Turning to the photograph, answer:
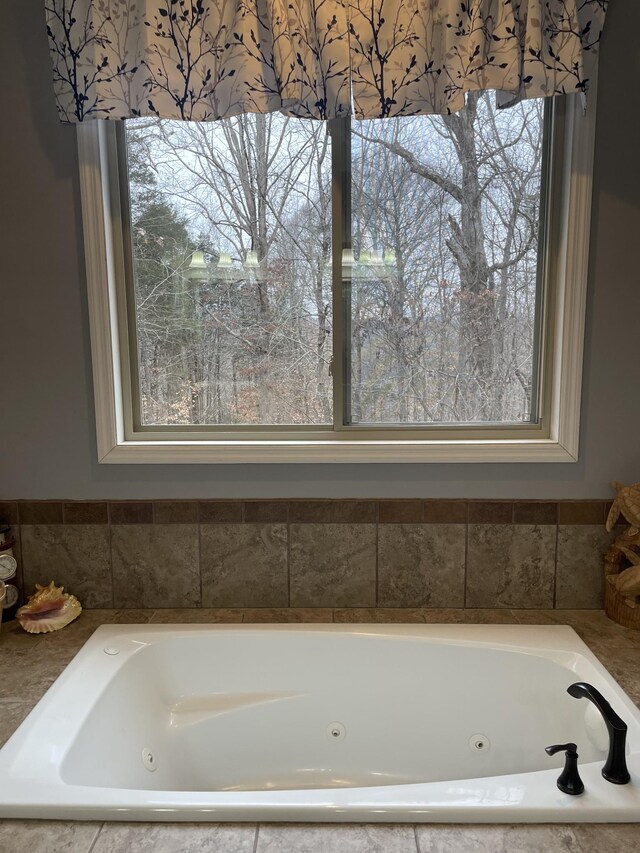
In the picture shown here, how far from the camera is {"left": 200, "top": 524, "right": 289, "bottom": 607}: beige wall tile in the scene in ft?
6.26

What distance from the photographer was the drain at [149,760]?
62.7 inches

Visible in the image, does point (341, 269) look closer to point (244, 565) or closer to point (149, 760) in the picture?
point (244, 565)

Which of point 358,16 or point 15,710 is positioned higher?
point 358,16

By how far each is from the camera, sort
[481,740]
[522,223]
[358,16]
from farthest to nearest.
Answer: [522,223] < [481,740] < [358,16]

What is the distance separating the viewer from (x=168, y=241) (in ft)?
6.23

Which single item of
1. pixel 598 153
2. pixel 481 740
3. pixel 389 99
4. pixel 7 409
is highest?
pixel 389 99

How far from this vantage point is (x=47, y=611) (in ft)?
5.98

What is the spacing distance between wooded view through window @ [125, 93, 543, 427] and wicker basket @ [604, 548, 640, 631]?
1.60ft

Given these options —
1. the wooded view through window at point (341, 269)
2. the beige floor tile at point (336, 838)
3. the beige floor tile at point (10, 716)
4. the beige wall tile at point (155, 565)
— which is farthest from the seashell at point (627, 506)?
the beige floor tile at point (10, 716)

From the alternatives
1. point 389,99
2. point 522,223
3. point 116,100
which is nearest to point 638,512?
point 522,223

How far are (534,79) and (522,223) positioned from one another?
0.40m

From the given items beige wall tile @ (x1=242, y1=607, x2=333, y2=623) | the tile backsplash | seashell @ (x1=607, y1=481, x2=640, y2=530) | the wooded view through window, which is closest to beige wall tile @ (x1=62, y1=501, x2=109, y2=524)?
the tile backsplash

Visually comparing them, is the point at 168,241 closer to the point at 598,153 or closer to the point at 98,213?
the point at 98,213

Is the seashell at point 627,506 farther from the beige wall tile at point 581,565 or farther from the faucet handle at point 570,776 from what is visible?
the faucet handle at point 570,776
